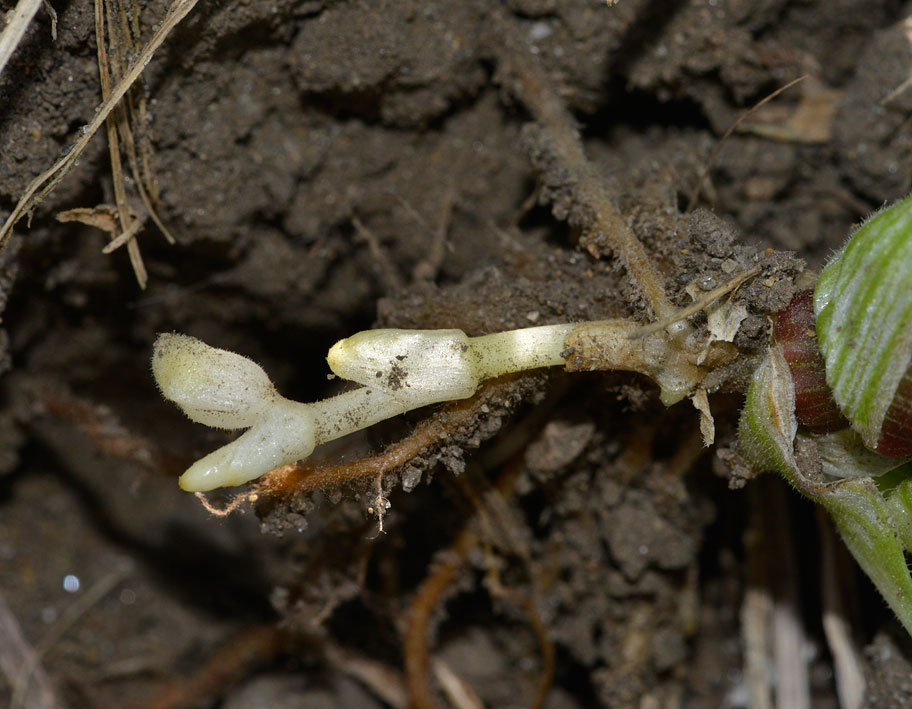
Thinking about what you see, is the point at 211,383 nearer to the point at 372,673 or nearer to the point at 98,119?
the point at 98,119

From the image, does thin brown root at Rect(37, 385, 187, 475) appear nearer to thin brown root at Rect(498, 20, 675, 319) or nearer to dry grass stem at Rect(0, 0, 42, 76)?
dry grass stem at Rect(0, 0, 42, 76)

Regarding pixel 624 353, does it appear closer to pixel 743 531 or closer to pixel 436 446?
pixel 436 446

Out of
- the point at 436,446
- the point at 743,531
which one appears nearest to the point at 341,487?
the point at 436,446

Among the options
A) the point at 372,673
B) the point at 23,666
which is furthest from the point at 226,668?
the point at 23,666

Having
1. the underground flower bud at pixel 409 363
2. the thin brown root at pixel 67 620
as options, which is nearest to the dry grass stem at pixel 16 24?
the underground flower bud at pixel 409 363

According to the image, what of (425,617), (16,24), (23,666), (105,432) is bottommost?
(23,666)

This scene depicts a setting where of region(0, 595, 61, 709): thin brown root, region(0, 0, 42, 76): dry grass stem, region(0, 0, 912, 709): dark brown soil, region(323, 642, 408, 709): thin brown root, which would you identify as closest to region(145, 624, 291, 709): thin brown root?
region(0, 0, 912, 709): dark brown soil
